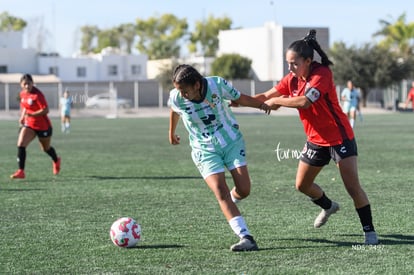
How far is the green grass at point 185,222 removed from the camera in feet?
23.2

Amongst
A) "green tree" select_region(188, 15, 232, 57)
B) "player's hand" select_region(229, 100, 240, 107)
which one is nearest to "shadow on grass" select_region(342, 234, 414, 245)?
"player's hand" select_region(229, 100, 240, 107)

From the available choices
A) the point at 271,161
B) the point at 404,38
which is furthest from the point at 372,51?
the point at 271,161

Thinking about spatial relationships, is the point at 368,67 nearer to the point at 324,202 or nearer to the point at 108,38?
the point at 324,202

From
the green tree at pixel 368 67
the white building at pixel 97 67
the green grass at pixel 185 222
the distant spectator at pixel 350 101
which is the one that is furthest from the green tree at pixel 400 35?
the green grass at pixel 185 222

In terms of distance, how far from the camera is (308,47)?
24.9 ft

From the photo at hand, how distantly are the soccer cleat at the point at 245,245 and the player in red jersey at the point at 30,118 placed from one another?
26.4ft

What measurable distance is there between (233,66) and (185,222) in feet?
216

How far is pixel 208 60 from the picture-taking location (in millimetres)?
87812

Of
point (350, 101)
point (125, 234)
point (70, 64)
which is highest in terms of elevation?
point (70, 64)

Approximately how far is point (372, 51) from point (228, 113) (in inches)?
2449

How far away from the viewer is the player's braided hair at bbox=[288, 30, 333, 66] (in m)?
7.55

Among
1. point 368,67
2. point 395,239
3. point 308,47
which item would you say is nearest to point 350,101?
point 395,239

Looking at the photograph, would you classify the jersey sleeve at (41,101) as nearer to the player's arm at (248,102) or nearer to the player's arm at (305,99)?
the player's arm at (248,102)

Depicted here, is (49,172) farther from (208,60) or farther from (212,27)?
(212,27)
